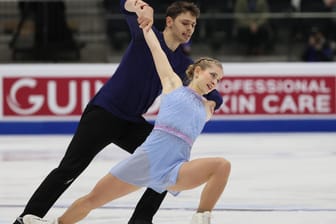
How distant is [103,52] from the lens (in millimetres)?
12469

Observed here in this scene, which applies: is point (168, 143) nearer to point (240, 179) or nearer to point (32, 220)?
point (32, 220)

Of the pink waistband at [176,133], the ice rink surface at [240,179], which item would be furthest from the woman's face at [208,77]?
the ice rink surface at [240,179]

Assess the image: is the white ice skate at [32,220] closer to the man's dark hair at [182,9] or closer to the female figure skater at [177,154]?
the female figure skater at [177,154]

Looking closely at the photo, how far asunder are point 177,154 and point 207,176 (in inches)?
7.5

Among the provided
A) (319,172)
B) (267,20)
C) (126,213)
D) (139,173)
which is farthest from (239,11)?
(139,173)

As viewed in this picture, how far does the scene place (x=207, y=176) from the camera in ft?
14.6

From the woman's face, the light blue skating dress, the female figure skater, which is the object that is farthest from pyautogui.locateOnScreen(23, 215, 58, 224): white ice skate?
the woman's face

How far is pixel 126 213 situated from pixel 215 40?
703 centimetres

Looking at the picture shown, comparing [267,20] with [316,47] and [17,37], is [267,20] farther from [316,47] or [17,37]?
[17,37]

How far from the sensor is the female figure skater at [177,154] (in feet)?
14.6

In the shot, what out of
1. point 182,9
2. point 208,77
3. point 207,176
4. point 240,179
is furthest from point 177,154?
point 240,179

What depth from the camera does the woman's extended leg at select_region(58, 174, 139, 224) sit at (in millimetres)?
4617

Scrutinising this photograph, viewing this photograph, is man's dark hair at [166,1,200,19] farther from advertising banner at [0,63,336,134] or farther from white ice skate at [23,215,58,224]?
advertising banner at [0,63,336,134]

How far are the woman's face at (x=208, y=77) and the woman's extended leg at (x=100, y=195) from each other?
60 centimetres
